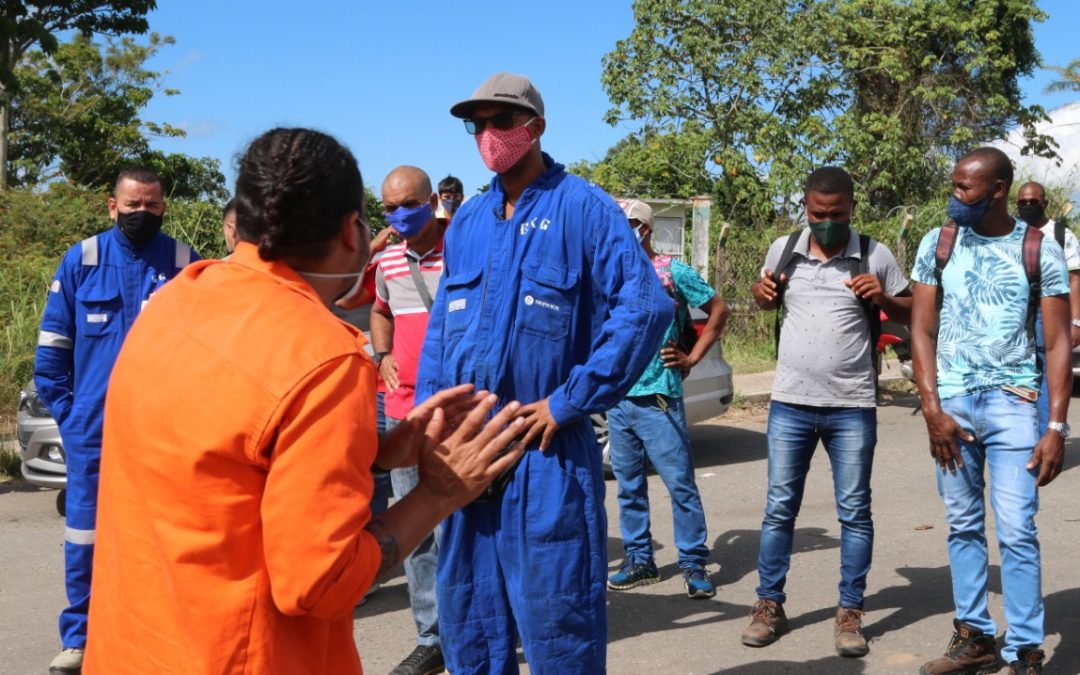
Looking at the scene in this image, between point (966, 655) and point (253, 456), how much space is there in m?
3.92

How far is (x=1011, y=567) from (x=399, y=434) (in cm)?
337

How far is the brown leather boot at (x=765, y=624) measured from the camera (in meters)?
5.43

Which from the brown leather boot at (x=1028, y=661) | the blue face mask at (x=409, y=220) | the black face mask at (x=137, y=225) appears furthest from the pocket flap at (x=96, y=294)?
the brown leather boot at (x=1028, y=661)

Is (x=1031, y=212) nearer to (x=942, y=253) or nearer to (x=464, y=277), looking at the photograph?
(x=942, y=253)

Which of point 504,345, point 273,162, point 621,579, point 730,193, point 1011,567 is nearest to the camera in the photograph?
point 273,162

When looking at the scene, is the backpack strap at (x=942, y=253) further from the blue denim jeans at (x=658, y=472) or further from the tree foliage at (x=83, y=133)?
the tree foliage at (x=83, y=133)

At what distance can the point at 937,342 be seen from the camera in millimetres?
5039

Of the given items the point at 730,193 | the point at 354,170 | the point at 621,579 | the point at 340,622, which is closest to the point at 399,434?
the point at 340,622

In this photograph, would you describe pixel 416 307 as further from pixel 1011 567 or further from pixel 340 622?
pixel 340 622

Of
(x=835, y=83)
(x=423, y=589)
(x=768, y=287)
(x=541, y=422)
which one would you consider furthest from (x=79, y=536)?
(x=835, y=83)

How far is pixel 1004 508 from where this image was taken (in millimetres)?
4812

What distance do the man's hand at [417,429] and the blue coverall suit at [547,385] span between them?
1.19 meters

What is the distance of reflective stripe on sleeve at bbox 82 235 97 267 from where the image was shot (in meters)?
5.27

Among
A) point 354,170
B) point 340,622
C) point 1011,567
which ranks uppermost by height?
point 354,170
